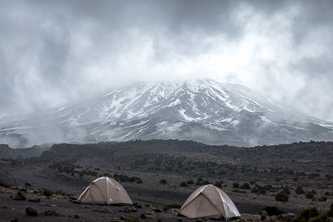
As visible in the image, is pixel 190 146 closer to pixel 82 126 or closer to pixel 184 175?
pixel 184 175

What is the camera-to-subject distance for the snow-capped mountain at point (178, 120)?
125375mm

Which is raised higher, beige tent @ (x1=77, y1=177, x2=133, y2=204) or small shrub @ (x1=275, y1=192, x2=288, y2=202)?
beige tent @ (x1=77, y1=177, x2=133, y2=204)

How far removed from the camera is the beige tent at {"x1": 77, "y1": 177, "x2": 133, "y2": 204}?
55.2 ft

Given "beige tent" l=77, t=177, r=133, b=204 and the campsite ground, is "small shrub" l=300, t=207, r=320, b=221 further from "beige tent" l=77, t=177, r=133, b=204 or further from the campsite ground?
"beige tent" l=77, t=177, r=133, b=204

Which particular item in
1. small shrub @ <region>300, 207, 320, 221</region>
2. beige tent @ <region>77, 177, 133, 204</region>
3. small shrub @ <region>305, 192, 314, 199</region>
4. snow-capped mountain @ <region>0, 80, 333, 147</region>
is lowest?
small shrub @ <region>305, 192, 314, 199</region>

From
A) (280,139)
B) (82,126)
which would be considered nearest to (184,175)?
(280,139)

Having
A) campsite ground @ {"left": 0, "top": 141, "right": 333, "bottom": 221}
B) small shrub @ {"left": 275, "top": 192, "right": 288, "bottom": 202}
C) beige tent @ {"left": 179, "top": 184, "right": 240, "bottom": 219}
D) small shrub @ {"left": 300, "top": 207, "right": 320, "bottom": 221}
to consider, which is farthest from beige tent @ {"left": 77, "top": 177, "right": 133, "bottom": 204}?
small shrub @ {"left": 275, "top": 192, "right": 288, "bottom": 202}

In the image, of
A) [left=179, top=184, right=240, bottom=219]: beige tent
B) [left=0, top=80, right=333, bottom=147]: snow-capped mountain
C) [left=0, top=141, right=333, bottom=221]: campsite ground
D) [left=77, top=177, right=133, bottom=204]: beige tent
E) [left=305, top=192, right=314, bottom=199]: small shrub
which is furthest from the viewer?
[left=0, top=80, right=333, bottom=147]: snow-capped mountain

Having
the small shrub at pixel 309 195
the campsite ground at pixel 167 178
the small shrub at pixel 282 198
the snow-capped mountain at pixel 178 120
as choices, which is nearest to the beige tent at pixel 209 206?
the campsite ground at pixel 167 178

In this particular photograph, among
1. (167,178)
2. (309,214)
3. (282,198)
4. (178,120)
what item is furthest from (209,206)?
(178,120)

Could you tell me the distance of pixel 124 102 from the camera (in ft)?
625

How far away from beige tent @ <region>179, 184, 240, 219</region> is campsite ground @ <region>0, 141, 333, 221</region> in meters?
0.87

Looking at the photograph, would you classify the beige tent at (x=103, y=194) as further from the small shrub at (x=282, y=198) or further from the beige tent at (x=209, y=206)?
the small shrub at (x=282, y=198)

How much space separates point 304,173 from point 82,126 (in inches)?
4819
